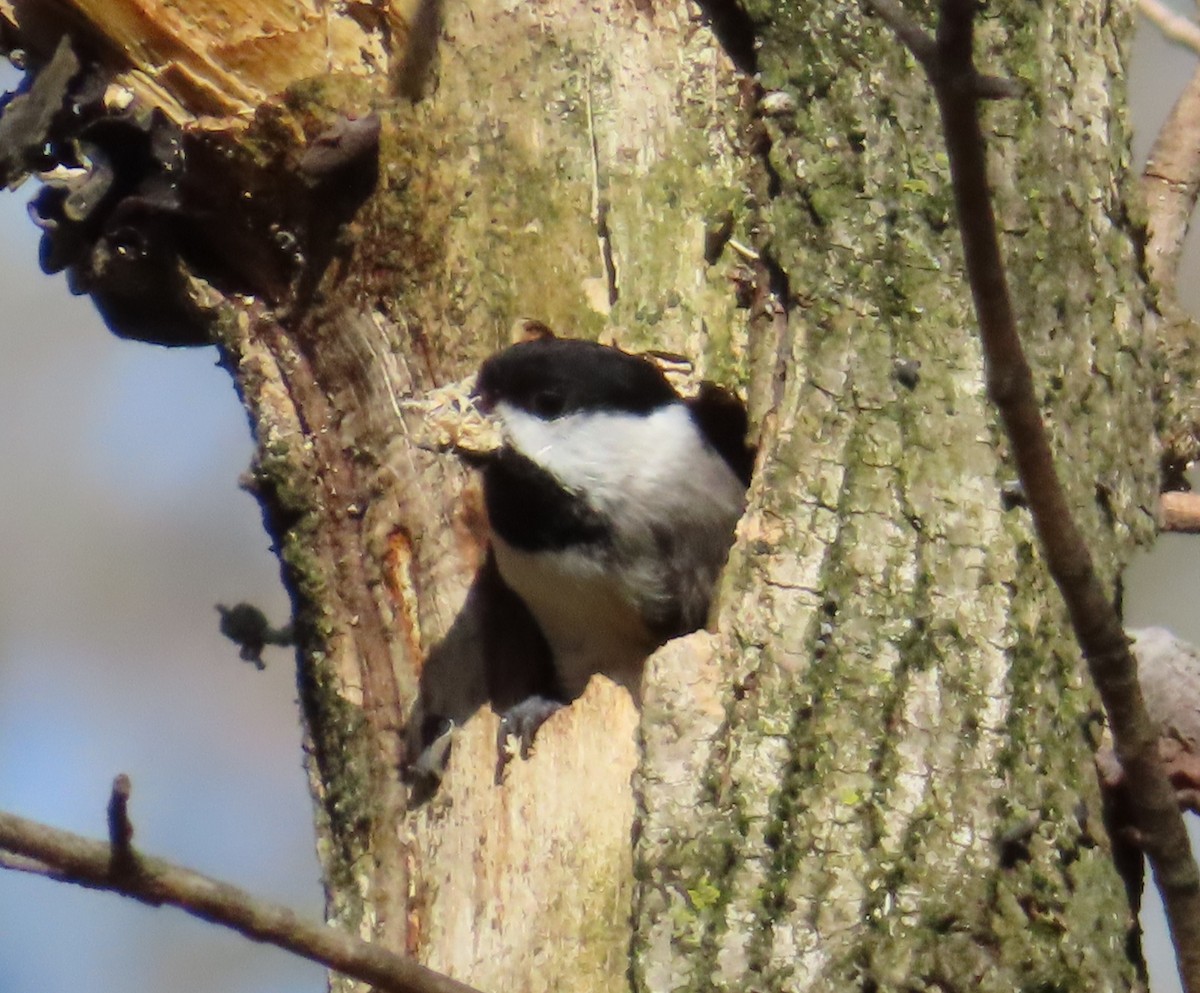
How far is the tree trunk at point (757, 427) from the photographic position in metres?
1.93

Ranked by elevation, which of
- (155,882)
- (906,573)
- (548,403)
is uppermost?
(548,403)

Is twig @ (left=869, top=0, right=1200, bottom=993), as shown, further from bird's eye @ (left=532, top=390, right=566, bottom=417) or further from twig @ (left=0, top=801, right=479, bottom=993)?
bird's eye @ (left=532, top=390, right=566, bottom=417)

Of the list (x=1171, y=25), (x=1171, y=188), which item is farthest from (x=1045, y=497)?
(x=1171, y=25)

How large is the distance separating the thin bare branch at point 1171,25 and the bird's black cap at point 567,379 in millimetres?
1227

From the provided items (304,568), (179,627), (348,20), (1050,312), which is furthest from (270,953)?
(1050,312)

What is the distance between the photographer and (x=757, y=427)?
2.24m

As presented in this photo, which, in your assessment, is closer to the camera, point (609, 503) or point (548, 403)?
point (548, 403)

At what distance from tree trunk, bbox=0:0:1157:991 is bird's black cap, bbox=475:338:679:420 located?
54mm

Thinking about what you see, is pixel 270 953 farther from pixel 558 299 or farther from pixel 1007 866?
pixel 1007 866

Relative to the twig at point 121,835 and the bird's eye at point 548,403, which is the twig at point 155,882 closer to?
the twig at point 121,835

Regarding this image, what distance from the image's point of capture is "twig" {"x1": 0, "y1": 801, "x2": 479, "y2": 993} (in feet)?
4.37

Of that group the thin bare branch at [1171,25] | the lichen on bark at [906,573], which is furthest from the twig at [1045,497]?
the thin bare branch at [1171,25]

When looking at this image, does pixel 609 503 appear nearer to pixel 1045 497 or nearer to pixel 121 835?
pixel 1045 497

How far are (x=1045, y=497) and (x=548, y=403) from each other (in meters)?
1.27
